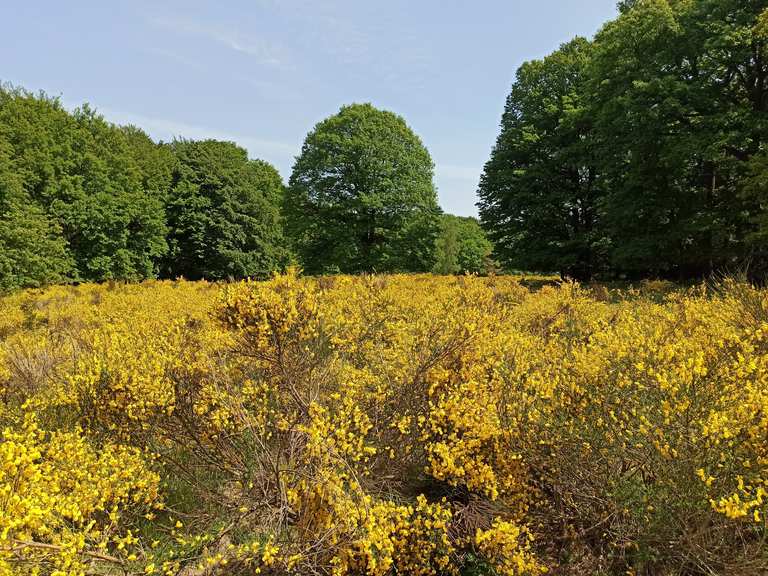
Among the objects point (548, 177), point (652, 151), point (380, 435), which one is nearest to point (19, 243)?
point (380, 435)

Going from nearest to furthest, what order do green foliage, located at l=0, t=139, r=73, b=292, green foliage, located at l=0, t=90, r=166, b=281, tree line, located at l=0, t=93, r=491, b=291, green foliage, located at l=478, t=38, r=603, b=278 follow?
green foliage, located at l=0, t=139, r=73, b=292 < green foliage, located at l=478, t=38, r=603, b=278 < green foliage, located at l=0, t=90, r=166, b=281 < tree line, located at l=0, t=93, r=491, b=291

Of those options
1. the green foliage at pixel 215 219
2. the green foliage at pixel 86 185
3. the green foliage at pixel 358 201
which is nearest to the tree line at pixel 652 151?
the green foliage at pixel 358 201

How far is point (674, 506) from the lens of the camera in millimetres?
2760

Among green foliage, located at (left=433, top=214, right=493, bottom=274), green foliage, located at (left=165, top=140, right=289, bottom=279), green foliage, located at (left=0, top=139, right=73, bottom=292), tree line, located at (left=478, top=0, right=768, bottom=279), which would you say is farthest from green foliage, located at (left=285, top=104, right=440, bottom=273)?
green foliage, located at (left=0, top=139, right=73, bottom=292)

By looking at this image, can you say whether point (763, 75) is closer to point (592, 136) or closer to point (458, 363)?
point (592, 136)

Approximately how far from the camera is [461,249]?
51.5m

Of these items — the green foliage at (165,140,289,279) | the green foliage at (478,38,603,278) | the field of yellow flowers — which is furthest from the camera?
the green foliage at (165,140,289,279)

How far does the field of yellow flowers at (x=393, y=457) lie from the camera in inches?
105

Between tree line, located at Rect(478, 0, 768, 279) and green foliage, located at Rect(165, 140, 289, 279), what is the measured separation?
56.5 feet

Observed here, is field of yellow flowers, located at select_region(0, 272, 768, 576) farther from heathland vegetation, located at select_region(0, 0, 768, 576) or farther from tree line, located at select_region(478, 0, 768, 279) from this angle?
tree line, located at select_region(478, 0, 768, 279)

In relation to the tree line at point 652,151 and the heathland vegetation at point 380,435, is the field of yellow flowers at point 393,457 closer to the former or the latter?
the heathland vegetation at point 380,435

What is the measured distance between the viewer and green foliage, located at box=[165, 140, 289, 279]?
98.4 feet

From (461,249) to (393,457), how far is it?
4881 centimetres

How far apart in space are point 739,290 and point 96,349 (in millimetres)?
8744
